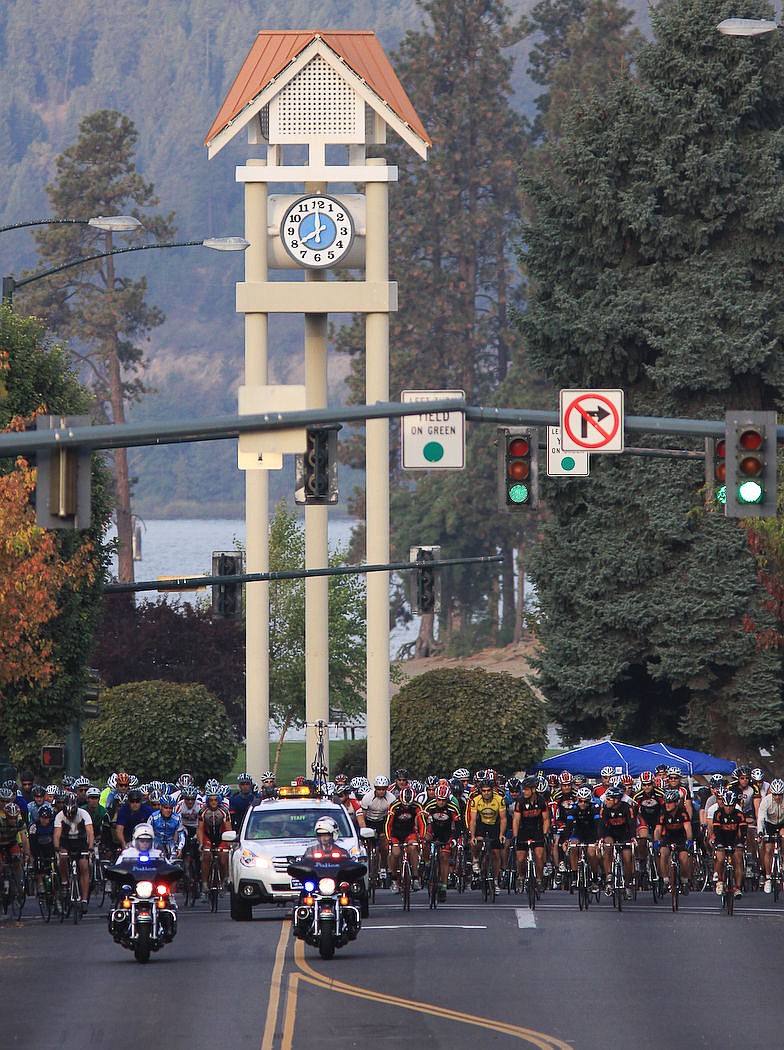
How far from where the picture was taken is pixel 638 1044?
17.9 m

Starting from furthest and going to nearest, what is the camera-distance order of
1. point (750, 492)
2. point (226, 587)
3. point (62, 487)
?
point (226, 587), point (750, 492), point (62, 487)

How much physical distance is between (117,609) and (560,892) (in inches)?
1546

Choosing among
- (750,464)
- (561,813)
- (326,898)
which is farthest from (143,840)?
(750,464)

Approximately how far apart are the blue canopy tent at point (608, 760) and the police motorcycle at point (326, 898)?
68.0 feet

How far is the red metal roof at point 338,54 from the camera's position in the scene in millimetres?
49844

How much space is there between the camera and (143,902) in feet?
80.7

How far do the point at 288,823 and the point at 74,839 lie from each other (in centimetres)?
319

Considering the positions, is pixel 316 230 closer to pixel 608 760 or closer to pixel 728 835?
pixel 608 760

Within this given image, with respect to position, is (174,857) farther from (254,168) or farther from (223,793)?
(254,168)

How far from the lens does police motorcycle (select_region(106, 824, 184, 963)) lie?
2458 cm

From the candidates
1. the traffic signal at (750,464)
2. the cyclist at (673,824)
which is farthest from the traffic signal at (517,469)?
the cyclist at (673,824)

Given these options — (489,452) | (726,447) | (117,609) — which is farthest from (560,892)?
(489,452)

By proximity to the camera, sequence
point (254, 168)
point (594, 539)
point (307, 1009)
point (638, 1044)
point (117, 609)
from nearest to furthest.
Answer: point (638, 1044) → point (307, 1009) → point (254, 168) → point (594, 539) → point (117, 609)

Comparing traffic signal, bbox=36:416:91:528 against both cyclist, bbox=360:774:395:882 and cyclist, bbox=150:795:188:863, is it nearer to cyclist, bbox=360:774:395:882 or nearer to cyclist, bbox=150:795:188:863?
cyclist, bbox=150:795:188:863
